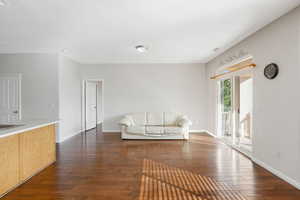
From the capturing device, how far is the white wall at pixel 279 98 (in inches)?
104

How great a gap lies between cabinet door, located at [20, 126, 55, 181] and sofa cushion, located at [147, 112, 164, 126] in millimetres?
3233

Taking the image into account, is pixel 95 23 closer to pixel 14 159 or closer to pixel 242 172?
pixel 14 159

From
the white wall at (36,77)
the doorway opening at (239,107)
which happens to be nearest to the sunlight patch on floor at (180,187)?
the doorway opening at (239,107)

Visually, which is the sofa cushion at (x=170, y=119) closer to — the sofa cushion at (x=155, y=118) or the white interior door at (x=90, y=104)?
the sofa cushion at (x=155, y=118)

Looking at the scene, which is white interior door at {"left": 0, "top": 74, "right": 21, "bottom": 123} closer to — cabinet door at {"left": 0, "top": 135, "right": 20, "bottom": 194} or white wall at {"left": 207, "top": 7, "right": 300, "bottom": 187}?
cabinet door at {"left": 0, "top": 135, "right": 20, "bottom": 194}

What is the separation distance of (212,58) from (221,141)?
2.63 metres

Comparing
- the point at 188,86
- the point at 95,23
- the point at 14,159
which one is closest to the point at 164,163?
the point at 14,159

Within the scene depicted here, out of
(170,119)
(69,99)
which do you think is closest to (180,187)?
(170,119)

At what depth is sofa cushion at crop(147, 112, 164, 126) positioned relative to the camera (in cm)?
618

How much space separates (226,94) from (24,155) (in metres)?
4.87

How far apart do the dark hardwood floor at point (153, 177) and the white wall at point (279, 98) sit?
346 mm

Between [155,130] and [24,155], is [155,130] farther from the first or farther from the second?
[24,155]

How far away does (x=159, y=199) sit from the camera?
2.32 m

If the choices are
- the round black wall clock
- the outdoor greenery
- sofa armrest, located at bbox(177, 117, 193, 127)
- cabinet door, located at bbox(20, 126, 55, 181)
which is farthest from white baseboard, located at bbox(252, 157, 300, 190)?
cabinet door, located at bbox(20, 126, 55, 181)
